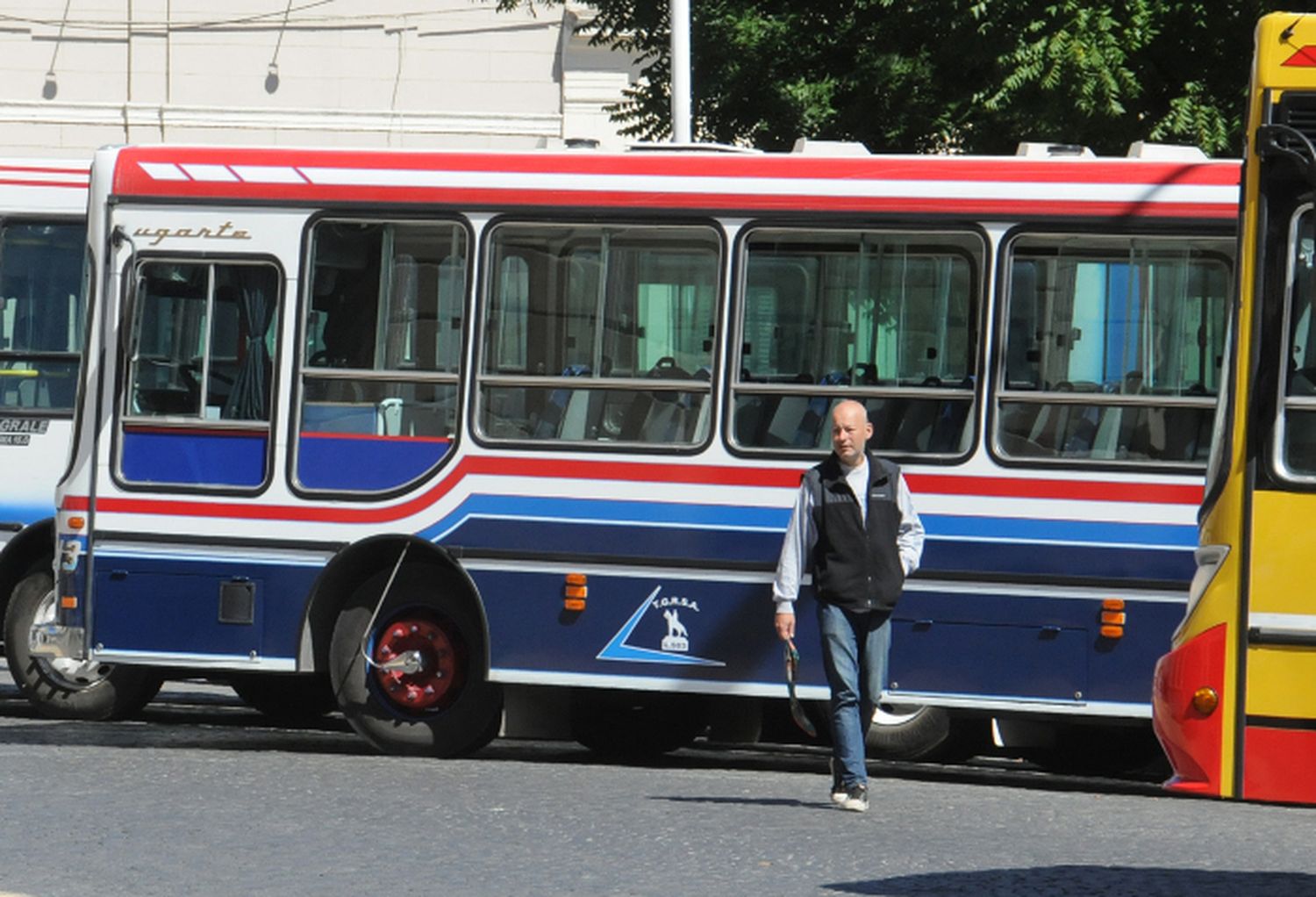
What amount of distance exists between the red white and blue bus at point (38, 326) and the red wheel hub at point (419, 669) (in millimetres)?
3267

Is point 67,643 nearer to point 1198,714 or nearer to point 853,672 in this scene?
point 853,672

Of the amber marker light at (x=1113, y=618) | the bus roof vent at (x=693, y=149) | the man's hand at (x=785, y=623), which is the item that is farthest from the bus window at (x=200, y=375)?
the amber marker light at (x=1113, y=618)

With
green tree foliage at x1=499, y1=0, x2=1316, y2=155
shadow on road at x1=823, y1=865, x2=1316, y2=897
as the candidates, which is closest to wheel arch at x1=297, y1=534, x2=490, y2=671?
shadow on road at x1=823, y1=865, x2=1316, y2=897

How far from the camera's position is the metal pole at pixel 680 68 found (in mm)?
20062

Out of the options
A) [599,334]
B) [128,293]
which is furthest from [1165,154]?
[128,293]

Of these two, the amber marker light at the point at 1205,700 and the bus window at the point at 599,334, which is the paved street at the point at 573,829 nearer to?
the amber marker light at the point at 1205,700

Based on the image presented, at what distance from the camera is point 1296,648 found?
7.77m

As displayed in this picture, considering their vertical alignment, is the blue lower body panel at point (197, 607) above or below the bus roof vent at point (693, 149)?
below

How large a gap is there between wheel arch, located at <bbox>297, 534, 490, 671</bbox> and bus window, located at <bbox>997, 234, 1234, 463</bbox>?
282 cm

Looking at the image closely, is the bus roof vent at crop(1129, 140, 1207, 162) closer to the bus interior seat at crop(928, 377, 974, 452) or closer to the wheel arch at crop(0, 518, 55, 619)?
the bus interior seat at crop(928, 377, 974, 452)

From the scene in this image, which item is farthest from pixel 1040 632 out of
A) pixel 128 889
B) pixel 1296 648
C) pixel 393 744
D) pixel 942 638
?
pixel 128 889

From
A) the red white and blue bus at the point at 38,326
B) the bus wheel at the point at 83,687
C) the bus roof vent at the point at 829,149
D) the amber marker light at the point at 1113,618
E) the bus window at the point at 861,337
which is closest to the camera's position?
the amber marker light at the point at 1113,618

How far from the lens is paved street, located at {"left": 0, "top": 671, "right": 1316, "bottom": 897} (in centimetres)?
A: 878

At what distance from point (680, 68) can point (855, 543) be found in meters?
9.74
